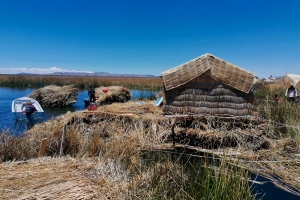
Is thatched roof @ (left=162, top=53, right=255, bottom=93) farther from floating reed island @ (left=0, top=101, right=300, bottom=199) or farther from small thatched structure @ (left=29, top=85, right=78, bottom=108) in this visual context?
small thatched structure @ (left=29, top=85, right=78, bottom=108)

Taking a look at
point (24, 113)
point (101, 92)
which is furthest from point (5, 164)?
point (101, 92)

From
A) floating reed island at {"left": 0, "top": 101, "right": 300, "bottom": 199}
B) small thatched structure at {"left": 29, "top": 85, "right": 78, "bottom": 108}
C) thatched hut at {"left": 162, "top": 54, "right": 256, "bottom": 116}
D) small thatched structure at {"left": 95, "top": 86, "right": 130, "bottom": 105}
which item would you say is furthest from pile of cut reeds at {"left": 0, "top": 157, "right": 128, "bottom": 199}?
small thatched structure at {"left": 29, "top": 85, "right": 78, "bottom": 108}

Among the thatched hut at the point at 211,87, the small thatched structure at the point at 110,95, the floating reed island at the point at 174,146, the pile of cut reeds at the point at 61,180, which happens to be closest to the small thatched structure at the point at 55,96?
the small thatched structure at the point at 110,95

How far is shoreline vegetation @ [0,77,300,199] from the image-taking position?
128 inches

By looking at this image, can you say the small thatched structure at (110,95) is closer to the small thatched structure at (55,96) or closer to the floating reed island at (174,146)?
the small thatched structure at (55,96)

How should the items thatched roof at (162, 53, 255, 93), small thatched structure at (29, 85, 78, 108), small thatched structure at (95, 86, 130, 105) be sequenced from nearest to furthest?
thatched roof at (162, 53, 255, 93) → small thatched structure at (95, 86, 130, 105) → small thatched structure at (29, 85, 78, 108)

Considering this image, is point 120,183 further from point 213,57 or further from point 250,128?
point 213,57

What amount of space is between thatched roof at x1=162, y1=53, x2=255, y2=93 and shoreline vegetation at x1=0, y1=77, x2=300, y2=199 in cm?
133

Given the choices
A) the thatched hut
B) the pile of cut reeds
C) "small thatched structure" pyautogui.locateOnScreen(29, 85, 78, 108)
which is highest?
the thatched hut

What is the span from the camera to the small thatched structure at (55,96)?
18.1m

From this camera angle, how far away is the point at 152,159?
4.95 metres

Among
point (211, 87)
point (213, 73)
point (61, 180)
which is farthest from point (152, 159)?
point (213, 73)

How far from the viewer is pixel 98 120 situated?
825 centimetres

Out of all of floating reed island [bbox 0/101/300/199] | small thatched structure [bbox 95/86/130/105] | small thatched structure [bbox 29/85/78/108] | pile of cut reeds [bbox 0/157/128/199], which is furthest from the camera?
small thatched structure [bbox 29/85/78/108]
